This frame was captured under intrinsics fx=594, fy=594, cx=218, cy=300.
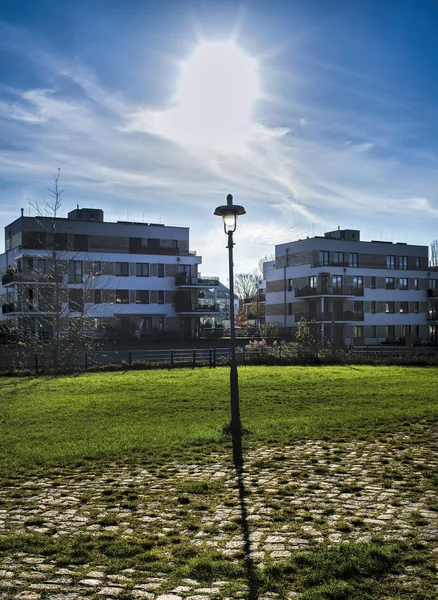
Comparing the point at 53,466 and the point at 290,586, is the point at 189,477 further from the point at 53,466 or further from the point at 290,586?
the point at 290,586

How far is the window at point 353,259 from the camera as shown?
211 ft

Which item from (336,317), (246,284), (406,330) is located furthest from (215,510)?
(246,284)

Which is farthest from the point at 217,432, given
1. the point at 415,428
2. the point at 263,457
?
the point at 415,428

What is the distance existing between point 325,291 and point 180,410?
46850 mm

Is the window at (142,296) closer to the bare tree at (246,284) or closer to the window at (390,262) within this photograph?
the window at (390,262)

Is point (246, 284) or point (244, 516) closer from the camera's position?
point (244, 516)

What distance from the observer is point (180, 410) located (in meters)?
14.9

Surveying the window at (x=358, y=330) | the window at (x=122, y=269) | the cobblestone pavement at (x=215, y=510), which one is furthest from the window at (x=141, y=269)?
the cobblestone pavement at (x=215, y=510)

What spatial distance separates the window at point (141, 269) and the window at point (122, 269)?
3.28 ft

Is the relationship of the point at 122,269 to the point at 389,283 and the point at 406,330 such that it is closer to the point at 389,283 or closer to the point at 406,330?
the point at 389,283

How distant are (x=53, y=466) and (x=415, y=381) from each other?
15727mm

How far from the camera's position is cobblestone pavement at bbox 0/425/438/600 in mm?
4875

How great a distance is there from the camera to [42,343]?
30281mm

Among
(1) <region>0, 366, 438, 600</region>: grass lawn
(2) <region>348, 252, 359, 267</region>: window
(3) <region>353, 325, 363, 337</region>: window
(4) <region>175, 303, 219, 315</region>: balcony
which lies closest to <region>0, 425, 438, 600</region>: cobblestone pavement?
(1) <region>0, 366, 438, 600</region>: grass lawn
